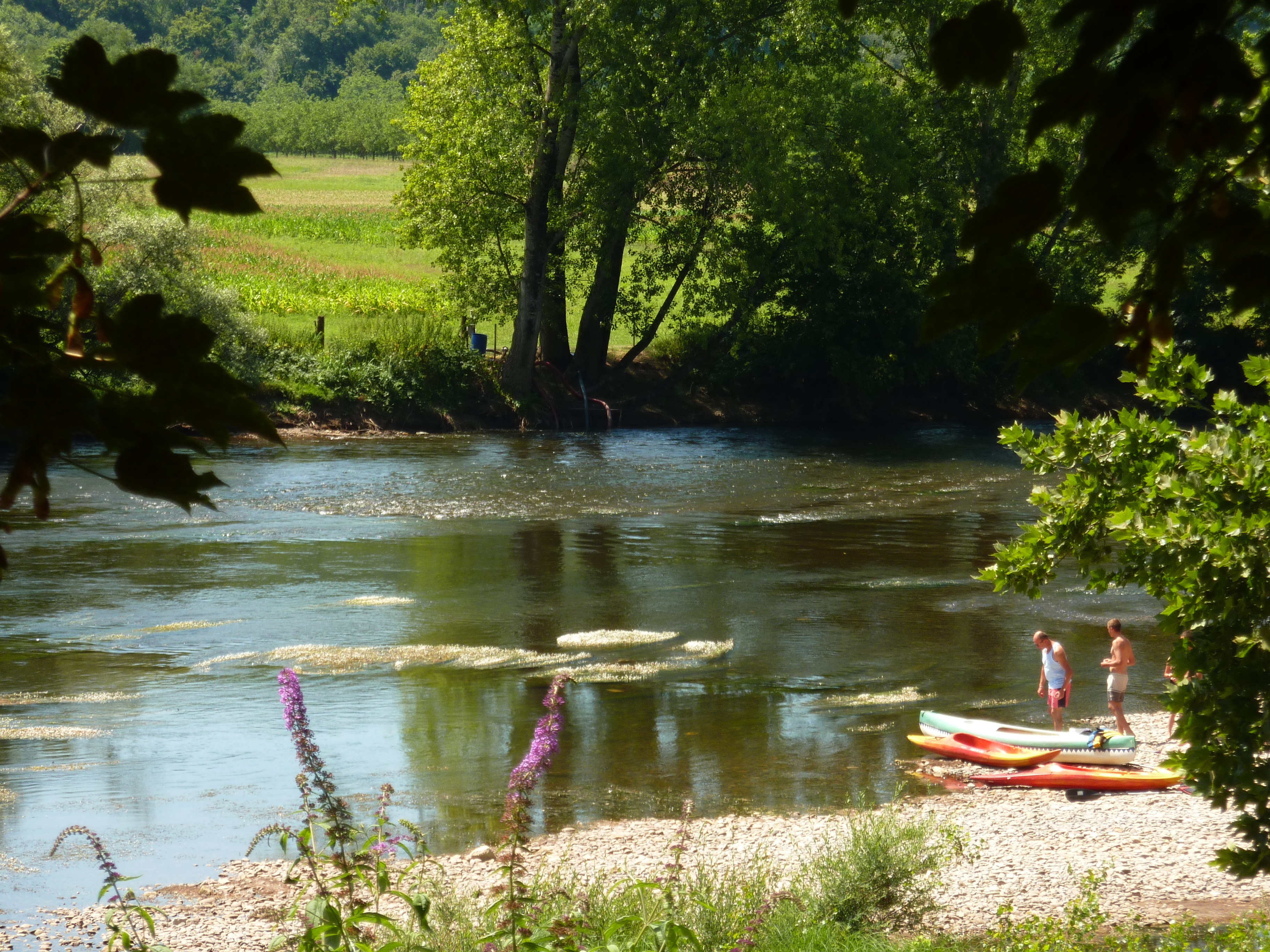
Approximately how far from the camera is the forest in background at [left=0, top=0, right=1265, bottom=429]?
110 ft

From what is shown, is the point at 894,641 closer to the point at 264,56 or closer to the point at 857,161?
the point at 857,161

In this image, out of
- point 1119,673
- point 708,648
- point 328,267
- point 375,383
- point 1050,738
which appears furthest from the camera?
point 328,267

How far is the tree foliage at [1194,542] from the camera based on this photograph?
559 centimetres

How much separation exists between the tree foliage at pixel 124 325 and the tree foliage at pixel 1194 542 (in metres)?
4.58

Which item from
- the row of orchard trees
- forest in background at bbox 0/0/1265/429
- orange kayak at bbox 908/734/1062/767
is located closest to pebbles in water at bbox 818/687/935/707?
orange kayak at bbox 908/734/1062/767

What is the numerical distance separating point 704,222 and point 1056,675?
24219 millimetres

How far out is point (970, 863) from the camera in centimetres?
948

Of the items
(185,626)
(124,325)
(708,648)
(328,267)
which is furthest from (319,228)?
(124,325)

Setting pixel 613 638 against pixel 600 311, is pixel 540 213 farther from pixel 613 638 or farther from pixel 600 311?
pixel 613 638

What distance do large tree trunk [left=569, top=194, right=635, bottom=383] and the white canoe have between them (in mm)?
23726

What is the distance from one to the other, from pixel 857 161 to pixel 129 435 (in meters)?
37.1

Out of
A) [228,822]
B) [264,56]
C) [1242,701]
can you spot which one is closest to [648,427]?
[228,822]

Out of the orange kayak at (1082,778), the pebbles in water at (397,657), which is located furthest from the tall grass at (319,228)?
the orange kayak at (1082,778)

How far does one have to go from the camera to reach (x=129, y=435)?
1.99 meters
